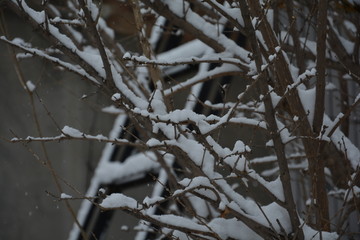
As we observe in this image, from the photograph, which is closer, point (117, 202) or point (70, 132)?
point (117, 202)

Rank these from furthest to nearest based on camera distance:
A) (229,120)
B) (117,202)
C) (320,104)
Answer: (320,104) → (229,120) → (117,202)

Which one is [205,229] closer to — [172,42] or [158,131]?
[158,131]

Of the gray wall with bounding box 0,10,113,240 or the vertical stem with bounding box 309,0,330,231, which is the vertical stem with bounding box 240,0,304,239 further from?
the gray wall with bounding box 0,10,113,240

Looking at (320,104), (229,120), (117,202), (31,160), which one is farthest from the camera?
(31,160)

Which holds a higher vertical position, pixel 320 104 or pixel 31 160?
pixel 320 104

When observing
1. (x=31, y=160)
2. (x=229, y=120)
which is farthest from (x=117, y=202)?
(x=31, y=160)

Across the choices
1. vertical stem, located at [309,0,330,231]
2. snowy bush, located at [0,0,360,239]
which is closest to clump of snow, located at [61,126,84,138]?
snowy bush, located at [0,0,360,239]

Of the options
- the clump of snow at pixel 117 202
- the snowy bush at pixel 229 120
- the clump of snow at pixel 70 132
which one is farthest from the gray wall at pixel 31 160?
the clump of snow at pixel 117 202

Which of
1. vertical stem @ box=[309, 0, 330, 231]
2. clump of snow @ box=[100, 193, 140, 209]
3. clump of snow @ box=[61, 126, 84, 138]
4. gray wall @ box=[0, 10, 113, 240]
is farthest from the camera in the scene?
gray wall @ box=[0, 10, 113, 240]

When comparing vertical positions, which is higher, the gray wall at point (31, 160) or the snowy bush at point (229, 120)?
the snowy bush at point (229, 120)

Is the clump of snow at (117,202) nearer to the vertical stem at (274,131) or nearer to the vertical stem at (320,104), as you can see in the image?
the vertical stem at (274,131)

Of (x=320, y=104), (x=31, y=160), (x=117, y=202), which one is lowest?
(x=31, y=160)

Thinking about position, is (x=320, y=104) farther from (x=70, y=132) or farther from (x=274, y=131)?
(x=70, y=132)

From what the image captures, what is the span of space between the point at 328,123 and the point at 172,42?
3.08 meters
